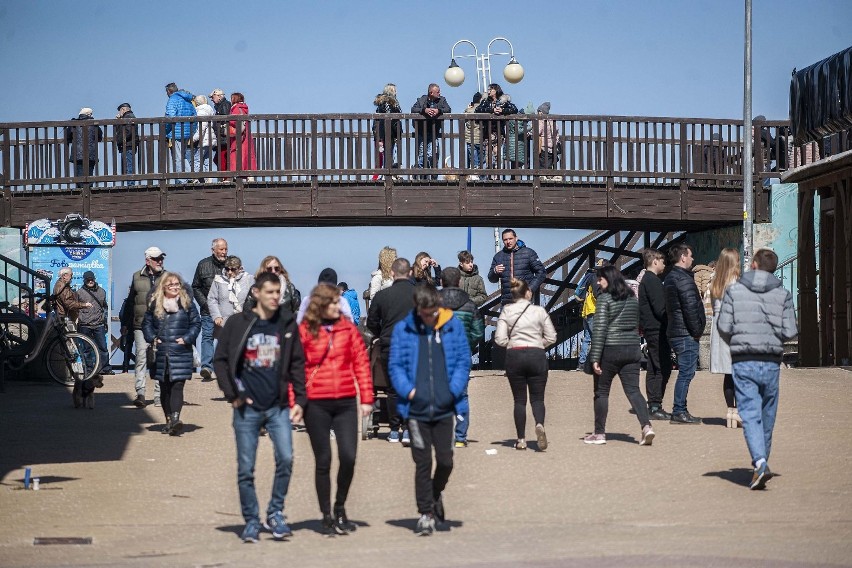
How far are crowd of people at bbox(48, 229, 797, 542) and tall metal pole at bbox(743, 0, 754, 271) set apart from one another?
1079 centimetres

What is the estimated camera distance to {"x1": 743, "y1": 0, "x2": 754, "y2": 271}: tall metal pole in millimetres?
28453

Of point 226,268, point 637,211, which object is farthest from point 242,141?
point 226,268

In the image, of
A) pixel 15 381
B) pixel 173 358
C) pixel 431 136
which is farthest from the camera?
pixel 431 136

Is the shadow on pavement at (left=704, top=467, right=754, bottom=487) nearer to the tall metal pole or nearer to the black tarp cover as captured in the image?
the black tarp cover

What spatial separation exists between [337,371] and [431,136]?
714 inches

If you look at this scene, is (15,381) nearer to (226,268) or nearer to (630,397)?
(226,268)

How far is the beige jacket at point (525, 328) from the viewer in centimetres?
1464

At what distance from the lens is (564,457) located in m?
14.4

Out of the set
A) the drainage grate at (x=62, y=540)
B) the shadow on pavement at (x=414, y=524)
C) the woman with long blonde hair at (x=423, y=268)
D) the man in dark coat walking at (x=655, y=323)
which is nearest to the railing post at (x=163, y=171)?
the woman with long blonde hair at (x=423, y=268)

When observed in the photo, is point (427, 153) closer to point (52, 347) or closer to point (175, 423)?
point (52, 347)

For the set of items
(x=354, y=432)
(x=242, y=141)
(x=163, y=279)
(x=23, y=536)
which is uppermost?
(x=242, y=141)

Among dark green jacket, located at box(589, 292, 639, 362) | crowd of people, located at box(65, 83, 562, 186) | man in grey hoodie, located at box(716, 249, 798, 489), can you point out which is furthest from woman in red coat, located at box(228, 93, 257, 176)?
man in grey hoodie, located at box(716, 249, 798, 489)

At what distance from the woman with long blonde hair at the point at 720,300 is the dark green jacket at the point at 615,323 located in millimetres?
879

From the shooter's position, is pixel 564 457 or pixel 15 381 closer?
pixel 564 457
